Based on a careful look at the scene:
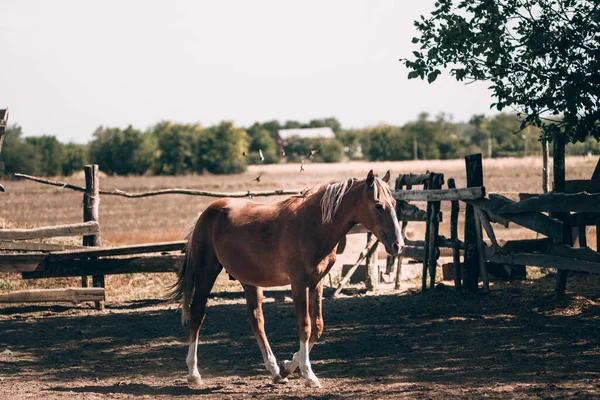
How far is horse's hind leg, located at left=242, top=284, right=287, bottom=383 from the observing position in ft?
23.2

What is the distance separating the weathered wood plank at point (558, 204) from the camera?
30.9 ft

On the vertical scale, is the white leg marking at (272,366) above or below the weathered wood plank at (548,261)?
below

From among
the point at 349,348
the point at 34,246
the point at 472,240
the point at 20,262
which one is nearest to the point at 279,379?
the point at 349,348

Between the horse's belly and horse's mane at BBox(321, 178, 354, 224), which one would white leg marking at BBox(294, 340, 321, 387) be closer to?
the horse's belly

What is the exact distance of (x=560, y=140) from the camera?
10.4m

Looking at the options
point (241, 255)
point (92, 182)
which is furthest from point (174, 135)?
point (241, 255)

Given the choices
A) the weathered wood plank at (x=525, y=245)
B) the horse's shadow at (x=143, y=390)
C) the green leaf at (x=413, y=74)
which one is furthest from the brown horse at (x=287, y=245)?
the weathered wood plank at (x=525, y=245)

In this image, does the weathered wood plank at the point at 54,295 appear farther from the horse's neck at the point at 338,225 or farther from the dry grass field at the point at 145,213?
the horse's neck at the point at 338,225

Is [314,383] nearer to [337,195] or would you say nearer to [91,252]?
[337,195]

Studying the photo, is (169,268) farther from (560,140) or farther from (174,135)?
Answer: (174,135)

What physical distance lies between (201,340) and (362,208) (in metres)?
3.72

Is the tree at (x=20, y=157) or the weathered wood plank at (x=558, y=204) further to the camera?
the tree at (x=20, y=157)

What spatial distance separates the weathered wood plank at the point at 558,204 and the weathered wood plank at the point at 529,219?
5.2 inches

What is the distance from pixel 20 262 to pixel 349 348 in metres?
5.88
